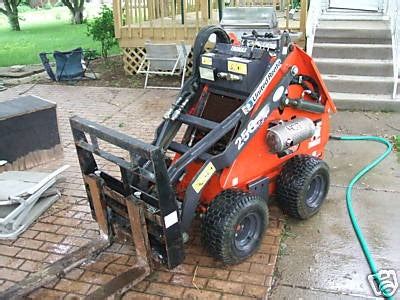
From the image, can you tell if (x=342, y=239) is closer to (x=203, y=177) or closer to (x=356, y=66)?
(x=203, y=177)

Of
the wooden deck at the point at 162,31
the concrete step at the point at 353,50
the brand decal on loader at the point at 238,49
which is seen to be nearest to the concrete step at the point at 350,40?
the concrete step at the point at 353,50

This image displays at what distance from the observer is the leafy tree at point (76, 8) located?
66.2ft

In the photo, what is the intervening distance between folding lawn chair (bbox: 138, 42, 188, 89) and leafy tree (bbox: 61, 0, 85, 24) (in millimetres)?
13461

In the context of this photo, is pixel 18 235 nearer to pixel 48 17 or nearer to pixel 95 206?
pixel 95 206

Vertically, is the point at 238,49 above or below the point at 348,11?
below

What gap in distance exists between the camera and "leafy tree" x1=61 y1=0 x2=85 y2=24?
20.2 metres

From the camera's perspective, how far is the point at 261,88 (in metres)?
3.19

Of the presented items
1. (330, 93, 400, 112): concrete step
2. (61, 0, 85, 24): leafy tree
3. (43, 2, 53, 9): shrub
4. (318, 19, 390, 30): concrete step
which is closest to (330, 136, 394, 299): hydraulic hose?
(330, 93, 400, 112): concrete step

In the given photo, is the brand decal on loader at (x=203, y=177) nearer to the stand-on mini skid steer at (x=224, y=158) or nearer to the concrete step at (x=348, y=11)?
the stand-on mini skid steer at (x=224, y=158)

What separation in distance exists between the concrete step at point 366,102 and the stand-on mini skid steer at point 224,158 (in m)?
2.55

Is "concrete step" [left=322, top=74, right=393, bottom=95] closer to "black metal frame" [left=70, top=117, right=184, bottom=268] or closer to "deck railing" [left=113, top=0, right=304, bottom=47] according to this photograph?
"deck railing" [left=113, top=0, right=304, bottom=47]

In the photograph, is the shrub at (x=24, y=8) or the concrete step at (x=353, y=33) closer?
the concrete step at (x=353, y=33)

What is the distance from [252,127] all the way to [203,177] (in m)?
0.51

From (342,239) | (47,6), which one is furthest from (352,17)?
(47,6)
